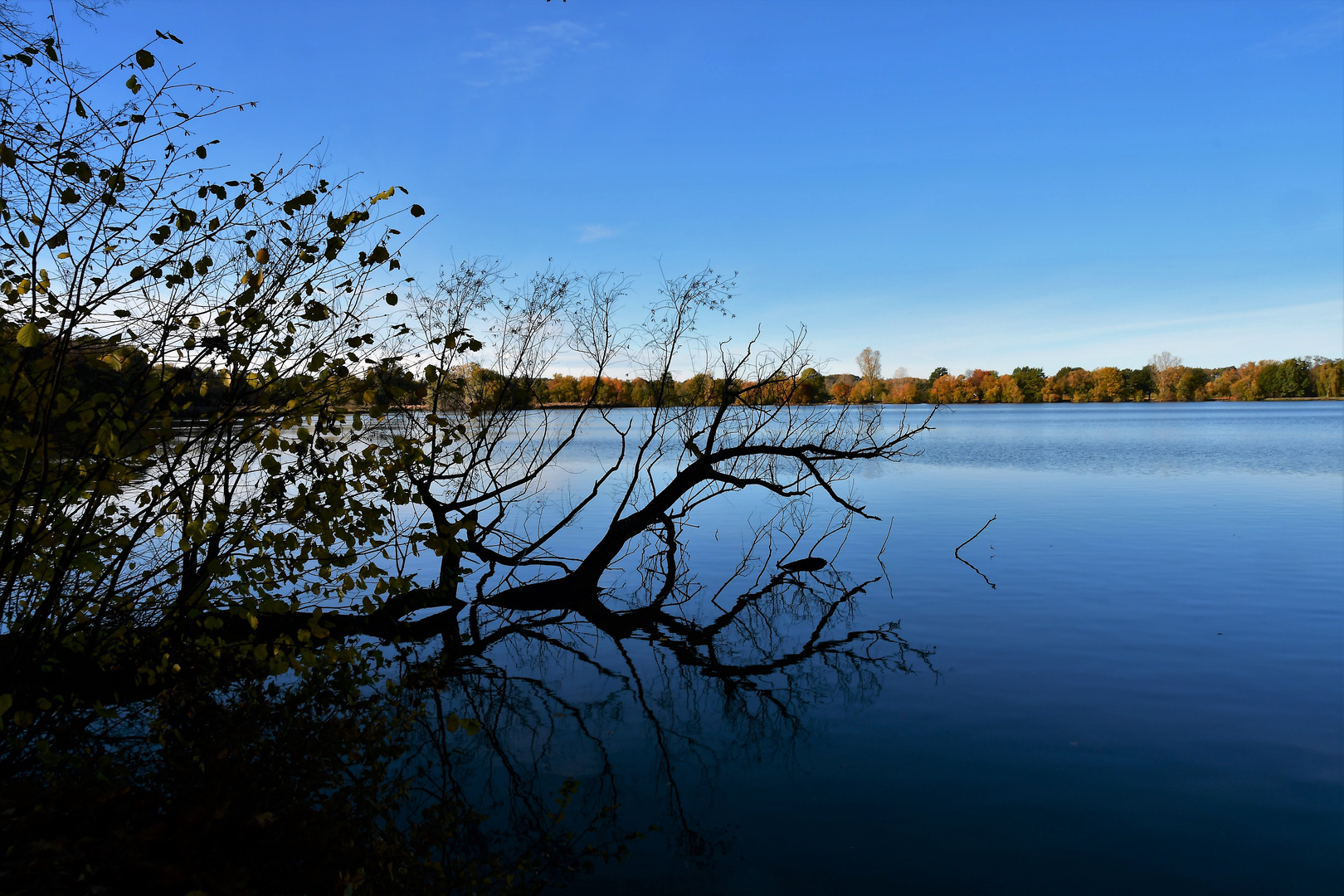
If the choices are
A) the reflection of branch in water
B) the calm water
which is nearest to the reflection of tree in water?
the calm water

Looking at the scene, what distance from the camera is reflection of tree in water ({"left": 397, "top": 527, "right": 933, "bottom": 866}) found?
7578 millimetres

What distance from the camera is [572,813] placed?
7.19 meters

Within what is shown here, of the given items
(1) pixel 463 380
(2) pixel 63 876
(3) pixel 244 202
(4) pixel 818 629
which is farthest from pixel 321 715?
(4) pixel 818 629

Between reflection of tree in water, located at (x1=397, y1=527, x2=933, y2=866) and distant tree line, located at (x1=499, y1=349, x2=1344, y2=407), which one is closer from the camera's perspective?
reflection of tree in water, located at (x1=397, y1=527, x2=933, y2=866)

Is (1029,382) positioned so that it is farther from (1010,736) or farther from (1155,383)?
(1010,736)

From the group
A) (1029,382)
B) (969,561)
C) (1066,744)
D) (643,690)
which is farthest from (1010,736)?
(1029,382)

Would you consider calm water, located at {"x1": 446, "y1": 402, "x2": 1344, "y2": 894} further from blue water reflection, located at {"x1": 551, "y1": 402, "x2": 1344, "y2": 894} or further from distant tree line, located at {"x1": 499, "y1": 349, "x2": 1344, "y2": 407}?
distant tree line, located at {"x1": 499, "y1": 349, "x2": 1344, "y2": 407}

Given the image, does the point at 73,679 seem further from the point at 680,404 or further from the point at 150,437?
the point at 680,404

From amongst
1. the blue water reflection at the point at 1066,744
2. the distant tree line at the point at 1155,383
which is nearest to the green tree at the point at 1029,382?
the distant tree line at the point at 1155,383

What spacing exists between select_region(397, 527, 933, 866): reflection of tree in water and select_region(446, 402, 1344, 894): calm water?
0.20 ft

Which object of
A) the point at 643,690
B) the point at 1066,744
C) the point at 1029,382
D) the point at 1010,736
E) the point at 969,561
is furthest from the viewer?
the point at 1029,382

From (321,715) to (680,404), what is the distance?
8.59 metres

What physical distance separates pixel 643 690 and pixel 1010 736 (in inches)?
178

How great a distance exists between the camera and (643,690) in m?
10.7
